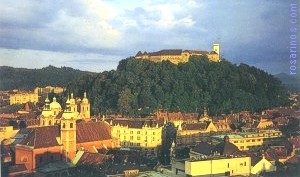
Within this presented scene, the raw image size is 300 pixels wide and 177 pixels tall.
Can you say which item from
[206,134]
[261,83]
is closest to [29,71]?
[206,134]

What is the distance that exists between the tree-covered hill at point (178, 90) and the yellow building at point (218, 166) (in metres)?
4.70

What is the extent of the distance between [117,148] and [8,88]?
2.87 m

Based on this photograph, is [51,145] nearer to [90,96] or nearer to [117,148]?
[117,148]

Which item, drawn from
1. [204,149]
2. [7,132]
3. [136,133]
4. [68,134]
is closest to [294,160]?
[204,149]

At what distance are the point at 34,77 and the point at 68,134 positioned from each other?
7.95ft

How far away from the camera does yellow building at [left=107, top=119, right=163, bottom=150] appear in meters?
11.5

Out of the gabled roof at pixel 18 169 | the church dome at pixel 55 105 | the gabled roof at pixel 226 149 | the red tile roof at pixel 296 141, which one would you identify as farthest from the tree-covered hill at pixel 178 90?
the gabled roof at pixel 18 169

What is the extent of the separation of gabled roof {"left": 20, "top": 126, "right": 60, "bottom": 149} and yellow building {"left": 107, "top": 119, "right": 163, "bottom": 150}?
1.73 m

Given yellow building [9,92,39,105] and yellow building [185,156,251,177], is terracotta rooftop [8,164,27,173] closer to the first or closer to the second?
yellow building [185,156,251,177]

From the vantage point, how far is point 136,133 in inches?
461

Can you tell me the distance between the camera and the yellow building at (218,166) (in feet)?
28.6

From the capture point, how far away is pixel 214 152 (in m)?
9.70

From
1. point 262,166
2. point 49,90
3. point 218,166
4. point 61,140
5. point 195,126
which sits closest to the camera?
point 218,166

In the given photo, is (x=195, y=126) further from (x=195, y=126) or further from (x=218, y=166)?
Answer: (x=218, y=166)
